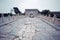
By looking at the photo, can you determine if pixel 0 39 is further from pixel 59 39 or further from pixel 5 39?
pixel 59 39

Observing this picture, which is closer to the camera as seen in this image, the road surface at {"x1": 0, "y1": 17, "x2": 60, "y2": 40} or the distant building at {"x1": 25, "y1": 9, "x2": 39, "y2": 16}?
the road surface at {"x1": 0, "y1": 17, "x2": 60, "y2": 40}

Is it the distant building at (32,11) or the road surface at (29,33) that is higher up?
the road surface at (29,33)

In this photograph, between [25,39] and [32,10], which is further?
[32,10]

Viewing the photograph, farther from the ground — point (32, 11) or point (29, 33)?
point (29, 33)

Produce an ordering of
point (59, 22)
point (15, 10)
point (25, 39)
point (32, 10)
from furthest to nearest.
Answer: point (32, 10), point (15, 10), point (59, 22), point (25, 39)

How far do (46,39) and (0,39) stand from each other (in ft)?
8.36

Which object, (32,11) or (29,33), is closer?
(29,33)

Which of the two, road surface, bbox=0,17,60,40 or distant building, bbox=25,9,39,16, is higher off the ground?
road surface, bbox=0,17,60,40

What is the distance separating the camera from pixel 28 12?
3049 inches

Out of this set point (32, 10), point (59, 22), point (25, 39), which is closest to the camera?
point (25, 39)

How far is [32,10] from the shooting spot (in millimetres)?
80125

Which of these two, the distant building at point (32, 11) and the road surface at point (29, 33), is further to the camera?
the distant building at point (32, 11)

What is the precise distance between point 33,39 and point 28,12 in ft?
235

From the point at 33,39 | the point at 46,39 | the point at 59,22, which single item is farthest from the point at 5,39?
the point at 59,22
